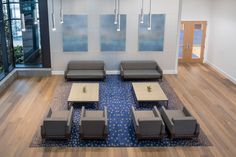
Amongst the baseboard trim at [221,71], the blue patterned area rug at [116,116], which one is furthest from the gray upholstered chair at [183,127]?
the baseboard trim at [221,71]

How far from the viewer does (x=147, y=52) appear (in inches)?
548

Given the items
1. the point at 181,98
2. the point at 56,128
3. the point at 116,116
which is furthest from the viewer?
the point at 181,98

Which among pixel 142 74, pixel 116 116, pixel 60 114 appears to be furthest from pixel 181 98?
pixel 60 114

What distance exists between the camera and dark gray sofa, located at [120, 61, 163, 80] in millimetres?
12711

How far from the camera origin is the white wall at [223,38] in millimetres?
12969

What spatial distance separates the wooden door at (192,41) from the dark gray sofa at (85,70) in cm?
532

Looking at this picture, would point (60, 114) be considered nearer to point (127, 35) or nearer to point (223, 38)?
point (127, 35)

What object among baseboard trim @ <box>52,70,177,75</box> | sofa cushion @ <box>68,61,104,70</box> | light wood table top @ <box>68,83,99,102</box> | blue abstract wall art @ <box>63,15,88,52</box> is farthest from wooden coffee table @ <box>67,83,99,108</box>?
blue abstract wall art @ <box>63,15,88,52</box>

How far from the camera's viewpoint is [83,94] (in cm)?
1051

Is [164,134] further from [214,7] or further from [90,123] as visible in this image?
[214,7]

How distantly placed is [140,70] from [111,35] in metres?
2.20

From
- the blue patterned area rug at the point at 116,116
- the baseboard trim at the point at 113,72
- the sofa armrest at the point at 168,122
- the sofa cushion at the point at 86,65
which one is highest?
the sofa cushion at the point at 86,65

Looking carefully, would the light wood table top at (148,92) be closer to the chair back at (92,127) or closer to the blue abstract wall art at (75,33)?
the chair back at (92,127)

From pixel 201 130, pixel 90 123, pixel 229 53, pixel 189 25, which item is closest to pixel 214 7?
pixel 189 25
